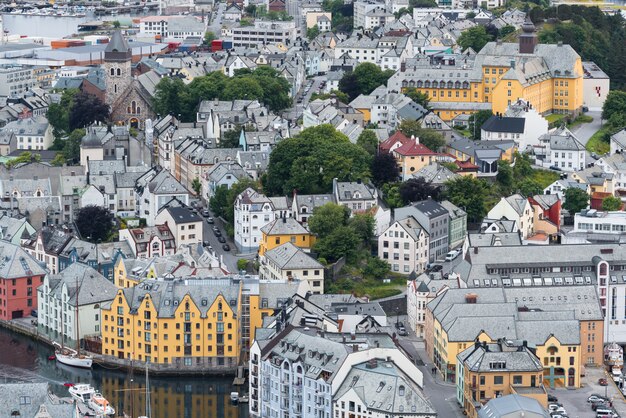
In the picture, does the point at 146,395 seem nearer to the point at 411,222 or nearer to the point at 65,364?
the point at 65,364


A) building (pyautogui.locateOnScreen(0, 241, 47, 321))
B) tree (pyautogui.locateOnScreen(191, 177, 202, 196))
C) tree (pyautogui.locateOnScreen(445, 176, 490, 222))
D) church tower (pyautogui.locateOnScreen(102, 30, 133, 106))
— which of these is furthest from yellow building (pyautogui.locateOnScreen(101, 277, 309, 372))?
church tower (pyautogui.locateOnScreen(102, 30, 133, 106))

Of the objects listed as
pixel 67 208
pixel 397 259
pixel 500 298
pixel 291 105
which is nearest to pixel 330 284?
pixel 397 259

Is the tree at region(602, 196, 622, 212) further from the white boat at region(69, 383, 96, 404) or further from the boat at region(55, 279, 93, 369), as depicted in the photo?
the white boat at region(69, 383, 96, 404)

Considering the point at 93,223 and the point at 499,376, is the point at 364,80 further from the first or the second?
the point at 499,376

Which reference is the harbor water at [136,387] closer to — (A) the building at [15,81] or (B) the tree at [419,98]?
(B) the tree at [419,98]

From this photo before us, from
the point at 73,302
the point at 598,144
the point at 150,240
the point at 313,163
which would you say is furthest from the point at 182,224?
the point at 598,144
